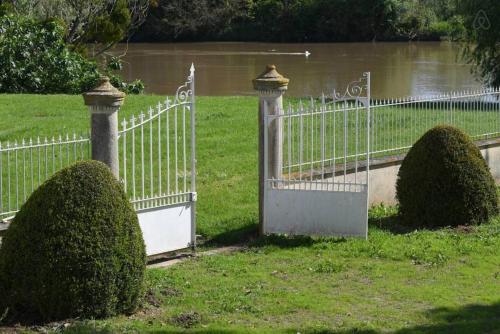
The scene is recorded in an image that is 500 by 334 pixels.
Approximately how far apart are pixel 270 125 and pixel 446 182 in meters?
2.44

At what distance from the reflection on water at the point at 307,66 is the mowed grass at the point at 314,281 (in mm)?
17512

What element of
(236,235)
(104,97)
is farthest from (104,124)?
(236,235)

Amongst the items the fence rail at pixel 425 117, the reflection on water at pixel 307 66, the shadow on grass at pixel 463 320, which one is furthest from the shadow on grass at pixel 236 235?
the reflection on water at pixel 307 66

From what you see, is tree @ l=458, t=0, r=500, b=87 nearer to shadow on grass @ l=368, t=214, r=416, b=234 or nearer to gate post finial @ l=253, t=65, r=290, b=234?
shadow on grass @ l=368, t=214, r=416, b=234

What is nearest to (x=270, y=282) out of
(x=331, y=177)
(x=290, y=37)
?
(x=331, y=177)

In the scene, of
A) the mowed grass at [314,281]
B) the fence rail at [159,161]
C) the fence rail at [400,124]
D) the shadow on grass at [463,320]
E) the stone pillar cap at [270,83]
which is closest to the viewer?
the shadow on grass at [463,320]

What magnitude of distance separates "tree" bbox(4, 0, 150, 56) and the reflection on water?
2.74m

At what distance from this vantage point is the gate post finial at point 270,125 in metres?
11.5

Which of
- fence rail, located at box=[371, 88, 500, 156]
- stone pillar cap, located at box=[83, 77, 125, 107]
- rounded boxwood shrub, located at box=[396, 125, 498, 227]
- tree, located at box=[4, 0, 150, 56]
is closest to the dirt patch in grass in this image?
stone pillar cap, located at box=[83, 77, 125, 107]

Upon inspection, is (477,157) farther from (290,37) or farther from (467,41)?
(290,37)

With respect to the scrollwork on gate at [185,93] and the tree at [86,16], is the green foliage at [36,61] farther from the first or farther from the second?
the scrollwork on gate at [185,93]

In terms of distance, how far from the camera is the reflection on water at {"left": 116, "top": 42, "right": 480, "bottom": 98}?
1302 inches

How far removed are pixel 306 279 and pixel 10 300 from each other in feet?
10.4

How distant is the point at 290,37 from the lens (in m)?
63.5
